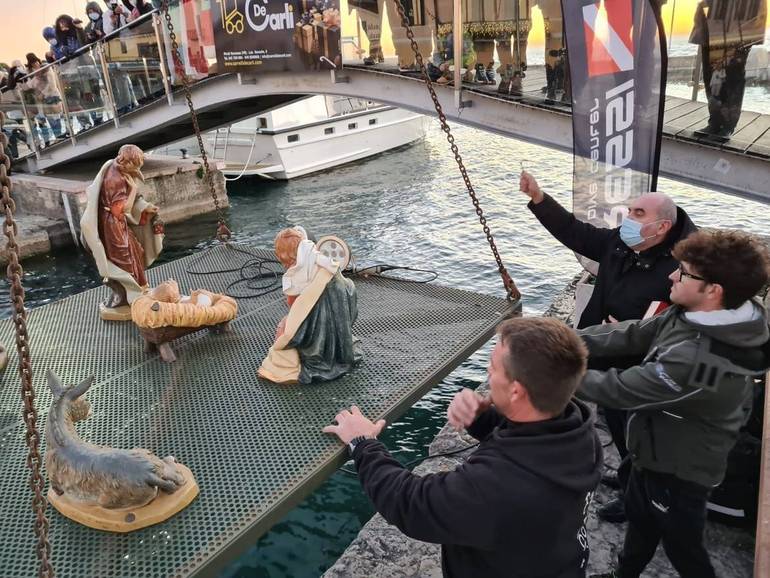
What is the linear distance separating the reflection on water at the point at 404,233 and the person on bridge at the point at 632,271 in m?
2.44

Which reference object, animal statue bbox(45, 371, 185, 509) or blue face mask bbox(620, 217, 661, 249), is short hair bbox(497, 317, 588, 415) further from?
animal statue bbox(45, 371, 185, 509)

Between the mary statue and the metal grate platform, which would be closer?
the metal grate platform

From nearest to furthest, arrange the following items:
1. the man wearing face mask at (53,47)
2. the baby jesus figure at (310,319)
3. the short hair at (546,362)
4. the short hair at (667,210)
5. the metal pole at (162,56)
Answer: the short hair at (546,362) → the short hair at (667,210) → the baby jesus figure at (310,319) → the metal pole at (162,56) → the man wearing face mask at (53,47)

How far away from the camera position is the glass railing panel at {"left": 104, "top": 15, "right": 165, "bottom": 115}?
11656 mm

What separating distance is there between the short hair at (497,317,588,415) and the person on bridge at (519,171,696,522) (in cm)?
132

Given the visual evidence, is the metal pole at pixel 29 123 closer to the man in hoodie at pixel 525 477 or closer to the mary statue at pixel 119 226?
the mary statue at pixel 119 226

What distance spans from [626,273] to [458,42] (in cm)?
601

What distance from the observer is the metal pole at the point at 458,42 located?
8094 millimetres

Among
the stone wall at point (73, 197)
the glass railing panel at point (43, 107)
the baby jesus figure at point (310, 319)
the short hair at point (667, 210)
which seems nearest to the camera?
the short hair at point (667, 210)

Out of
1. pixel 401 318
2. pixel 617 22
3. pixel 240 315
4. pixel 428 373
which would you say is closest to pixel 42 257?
pixel 240 315

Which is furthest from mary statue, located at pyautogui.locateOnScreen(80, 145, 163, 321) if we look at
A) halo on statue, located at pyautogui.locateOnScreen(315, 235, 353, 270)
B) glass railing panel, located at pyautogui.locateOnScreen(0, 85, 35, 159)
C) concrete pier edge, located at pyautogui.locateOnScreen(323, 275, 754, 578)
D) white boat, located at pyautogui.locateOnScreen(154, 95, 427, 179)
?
white boat, located at pyautogui.locateOnScreen(154, 95, 427, 179)

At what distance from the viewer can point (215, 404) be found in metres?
4.29

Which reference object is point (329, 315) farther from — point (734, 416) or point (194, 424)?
point (734, 416)

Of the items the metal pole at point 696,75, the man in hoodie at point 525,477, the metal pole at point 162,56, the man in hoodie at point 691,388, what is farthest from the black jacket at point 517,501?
the metal pole at point 162,56
